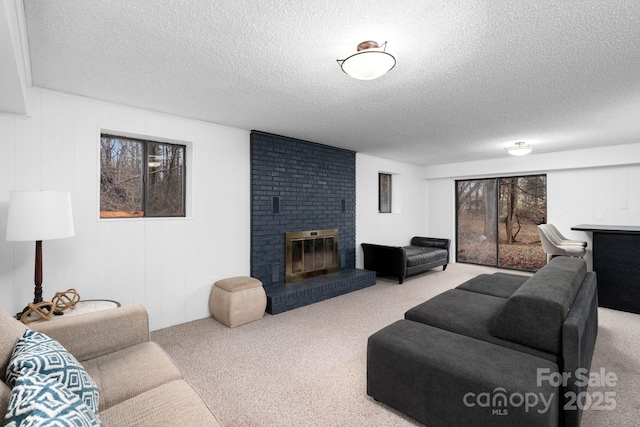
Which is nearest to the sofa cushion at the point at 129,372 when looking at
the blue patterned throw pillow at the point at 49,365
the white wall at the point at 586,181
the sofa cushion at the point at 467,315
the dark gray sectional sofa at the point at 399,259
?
the blue patterned throw pillow at the point at 49,365

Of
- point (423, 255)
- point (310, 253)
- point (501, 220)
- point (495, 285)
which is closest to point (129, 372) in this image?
point (495, 285)

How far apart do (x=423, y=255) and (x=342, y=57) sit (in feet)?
14.7

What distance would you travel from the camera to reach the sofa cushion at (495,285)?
116 inches

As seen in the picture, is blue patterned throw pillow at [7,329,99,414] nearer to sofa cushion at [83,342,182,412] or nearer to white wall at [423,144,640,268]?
sofa cushion at [83,342,182,412]

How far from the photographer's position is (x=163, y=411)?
1.29m

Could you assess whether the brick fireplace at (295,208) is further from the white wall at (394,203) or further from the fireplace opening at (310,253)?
the white wall at (394,203)

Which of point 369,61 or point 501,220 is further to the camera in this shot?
point 501,220

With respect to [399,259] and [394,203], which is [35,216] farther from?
[394,203]

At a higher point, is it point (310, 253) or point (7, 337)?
point (7, 337)

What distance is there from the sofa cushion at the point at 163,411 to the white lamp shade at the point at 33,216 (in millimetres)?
1499

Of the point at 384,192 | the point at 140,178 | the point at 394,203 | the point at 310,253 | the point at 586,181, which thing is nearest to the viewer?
the point at 140,178

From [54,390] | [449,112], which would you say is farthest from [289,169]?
[54,390]

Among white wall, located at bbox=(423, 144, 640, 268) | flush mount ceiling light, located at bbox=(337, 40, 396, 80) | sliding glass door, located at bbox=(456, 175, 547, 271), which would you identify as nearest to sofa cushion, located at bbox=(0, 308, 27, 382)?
flush mount ceiling light, located at bbox=(337, 40, 396, 80)

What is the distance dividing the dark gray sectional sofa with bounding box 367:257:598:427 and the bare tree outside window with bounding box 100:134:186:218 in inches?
109
